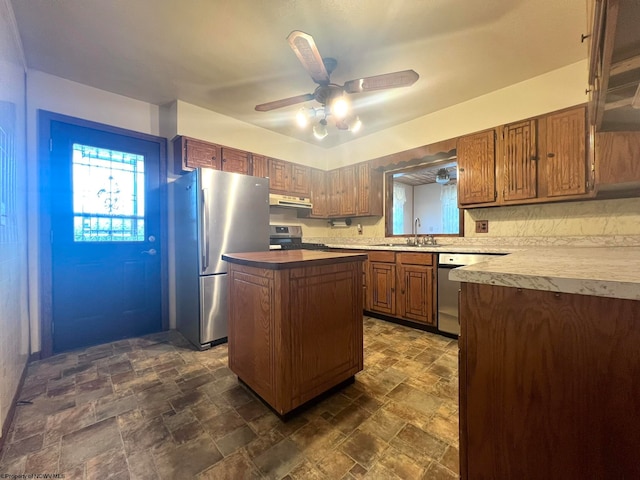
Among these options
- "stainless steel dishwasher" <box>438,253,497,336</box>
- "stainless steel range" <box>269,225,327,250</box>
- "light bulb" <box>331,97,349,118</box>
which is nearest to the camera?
"light bulb" <box>331,97,349,118</box>

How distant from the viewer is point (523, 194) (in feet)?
8.38

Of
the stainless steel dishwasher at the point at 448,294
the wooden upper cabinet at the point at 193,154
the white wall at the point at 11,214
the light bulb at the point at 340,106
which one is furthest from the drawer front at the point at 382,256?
the white wall at the point at 11,214

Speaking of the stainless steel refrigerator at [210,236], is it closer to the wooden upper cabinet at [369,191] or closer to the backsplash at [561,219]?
the wooden upper cabinet at [369,191]

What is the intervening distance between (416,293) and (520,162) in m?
1.70

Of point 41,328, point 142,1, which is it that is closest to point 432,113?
point 142,1

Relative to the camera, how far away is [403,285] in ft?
10.2

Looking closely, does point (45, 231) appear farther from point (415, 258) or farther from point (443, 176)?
point (443, 176)

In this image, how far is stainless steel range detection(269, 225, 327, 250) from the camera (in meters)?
4.06

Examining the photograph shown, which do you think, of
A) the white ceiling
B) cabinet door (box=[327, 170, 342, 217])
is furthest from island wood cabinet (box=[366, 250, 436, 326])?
the white ceiling

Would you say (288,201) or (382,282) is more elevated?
(288,201)

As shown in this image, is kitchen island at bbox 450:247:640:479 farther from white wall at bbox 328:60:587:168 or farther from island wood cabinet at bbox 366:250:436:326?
white wall at bbox 328:60:587:168

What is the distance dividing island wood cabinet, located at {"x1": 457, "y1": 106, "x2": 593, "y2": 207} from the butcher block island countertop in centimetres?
190

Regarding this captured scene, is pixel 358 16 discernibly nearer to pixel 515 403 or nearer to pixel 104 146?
pixel 515 403

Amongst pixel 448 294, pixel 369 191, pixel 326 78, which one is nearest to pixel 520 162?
pixel 448 294
